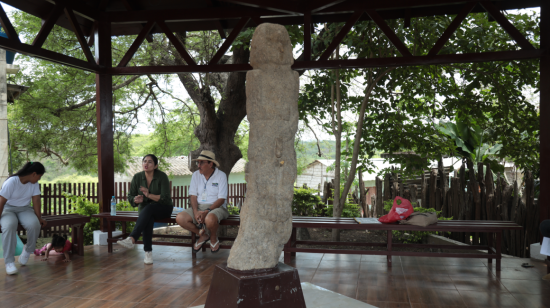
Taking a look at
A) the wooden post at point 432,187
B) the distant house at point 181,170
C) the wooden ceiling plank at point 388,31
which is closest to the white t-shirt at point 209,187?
the wooden ceiling plank at point 388,31

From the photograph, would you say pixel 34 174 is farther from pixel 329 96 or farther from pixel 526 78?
pixel 526 78

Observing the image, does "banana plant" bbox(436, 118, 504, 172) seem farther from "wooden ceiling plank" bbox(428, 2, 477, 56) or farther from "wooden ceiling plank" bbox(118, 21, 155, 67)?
"wooden ceiling plank" bbox(118, 21, 155, 67)

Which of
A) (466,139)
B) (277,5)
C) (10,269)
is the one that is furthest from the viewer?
(466,139)

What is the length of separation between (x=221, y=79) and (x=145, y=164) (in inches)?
153

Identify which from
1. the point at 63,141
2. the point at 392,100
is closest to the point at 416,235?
the point at 392,100

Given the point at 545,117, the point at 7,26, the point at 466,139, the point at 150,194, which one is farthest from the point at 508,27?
the point at 466,139

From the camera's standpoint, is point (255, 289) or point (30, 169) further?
point (30, 169)

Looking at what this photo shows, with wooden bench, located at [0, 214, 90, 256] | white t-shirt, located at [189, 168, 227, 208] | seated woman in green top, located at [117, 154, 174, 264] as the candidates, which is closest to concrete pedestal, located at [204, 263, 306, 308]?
white t-shirt, located at [189, 168, 227, 208]

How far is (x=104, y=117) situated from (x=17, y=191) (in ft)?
6.51

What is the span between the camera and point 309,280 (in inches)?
191

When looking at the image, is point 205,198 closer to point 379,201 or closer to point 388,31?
point 388,31

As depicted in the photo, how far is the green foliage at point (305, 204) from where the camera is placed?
29.3ft

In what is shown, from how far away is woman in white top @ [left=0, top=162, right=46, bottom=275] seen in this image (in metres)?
5.13

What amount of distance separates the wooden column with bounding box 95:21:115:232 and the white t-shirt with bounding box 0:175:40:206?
139 centimetres
